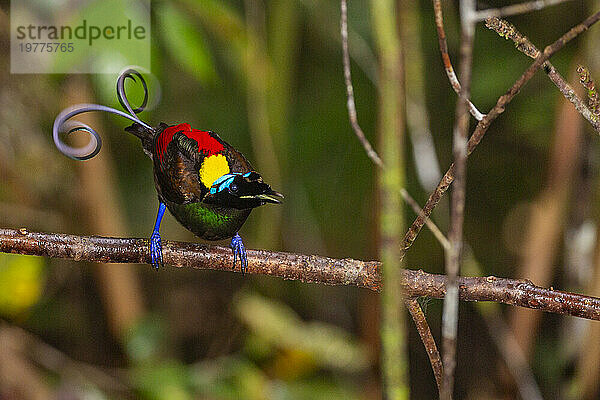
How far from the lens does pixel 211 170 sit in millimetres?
634

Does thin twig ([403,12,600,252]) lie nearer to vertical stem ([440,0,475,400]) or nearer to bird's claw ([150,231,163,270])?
vertical stem ([440,0,475,400])

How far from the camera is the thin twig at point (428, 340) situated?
0.44m

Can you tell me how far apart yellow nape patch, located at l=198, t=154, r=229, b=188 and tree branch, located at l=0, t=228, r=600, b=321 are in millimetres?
82

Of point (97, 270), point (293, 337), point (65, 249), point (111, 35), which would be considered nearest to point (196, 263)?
point (65, 249)

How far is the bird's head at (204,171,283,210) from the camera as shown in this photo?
0.56 metres

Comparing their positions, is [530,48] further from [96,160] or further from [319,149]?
[319,149]

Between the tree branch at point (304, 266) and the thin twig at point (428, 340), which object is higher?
the tree branch at point (304, 266)

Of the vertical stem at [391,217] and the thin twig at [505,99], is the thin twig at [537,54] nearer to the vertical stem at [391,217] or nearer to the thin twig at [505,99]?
the thin twig at [505,99]

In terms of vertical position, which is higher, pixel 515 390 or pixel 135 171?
pixel 135 171

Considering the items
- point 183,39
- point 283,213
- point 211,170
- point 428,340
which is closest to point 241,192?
point 211,170

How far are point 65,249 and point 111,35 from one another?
43 cm

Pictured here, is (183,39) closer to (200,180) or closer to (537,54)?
(200,180)

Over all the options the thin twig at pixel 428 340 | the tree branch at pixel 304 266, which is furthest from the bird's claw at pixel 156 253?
the thin twig at pixel 428 340

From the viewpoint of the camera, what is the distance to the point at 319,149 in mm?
1581
